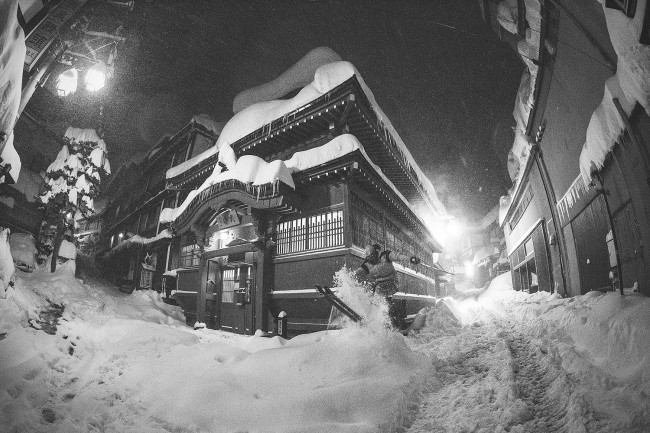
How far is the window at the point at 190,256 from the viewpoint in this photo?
14.7 meters

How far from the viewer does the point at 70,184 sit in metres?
15.5

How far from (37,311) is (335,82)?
11332 mm

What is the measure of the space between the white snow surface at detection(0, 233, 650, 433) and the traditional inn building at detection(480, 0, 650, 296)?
7.22ft

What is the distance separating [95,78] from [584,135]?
17.7 m

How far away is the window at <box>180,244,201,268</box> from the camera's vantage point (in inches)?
578

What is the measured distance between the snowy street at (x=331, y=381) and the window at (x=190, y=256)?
7780mm

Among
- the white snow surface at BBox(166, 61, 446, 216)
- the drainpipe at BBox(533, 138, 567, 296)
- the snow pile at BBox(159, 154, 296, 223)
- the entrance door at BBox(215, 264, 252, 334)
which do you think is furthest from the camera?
the drainpipe at BBox(533, 138, 567, 296)

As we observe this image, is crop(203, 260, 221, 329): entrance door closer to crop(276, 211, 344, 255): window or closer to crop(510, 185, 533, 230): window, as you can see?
crop(276, 211, 344, 255): window

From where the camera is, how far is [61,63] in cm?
929

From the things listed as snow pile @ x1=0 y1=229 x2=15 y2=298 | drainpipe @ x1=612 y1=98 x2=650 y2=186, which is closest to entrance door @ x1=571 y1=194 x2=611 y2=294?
drainpipe @ x1=612 y1=98 x2=650 y2=186

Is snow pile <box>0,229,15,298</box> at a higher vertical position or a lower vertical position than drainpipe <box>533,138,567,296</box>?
lower

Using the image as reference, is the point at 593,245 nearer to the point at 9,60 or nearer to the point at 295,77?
the point at 295,77

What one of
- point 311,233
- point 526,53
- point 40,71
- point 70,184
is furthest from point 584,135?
point 70,184

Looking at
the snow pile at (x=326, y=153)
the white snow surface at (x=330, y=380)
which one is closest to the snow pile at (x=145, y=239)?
the white snow surface at (x=330, y=380)
